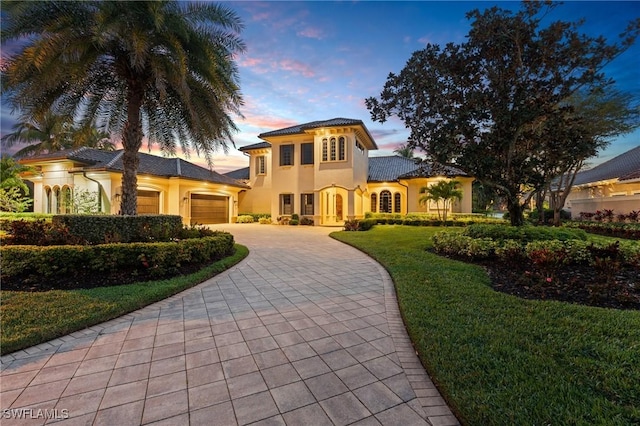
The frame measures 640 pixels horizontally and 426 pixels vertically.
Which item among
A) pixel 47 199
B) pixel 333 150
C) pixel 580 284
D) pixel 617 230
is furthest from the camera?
pixel 333 150

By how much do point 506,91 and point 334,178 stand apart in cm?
1301

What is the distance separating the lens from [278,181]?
23344 mm

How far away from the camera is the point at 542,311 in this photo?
419cm

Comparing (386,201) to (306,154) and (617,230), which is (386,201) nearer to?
(306,154)

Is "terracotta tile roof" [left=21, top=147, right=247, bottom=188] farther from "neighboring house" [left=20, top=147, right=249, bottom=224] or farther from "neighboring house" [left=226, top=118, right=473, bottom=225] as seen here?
"neighboring house" [left=226, top=118, right=473, bottom=225]

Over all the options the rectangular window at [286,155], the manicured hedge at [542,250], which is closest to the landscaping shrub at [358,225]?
the rectangular window at [286,155]

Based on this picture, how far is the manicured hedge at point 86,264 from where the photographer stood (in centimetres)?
570

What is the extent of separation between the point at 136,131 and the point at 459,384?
10270mm

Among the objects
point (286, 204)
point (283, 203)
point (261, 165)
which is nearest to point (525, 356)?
point (286, 204)

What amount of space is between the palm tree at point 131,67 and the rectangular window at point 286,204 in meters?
12.8

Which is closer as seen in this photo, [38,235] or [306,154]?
[38,235]

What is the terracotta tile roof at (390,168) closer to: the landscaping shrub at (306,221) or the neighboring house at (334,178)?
the neighboring house at (334,178)

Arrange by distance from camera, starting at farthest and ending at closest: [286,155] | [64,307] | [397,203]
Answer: [397,203] → [286,155] → [64,307]

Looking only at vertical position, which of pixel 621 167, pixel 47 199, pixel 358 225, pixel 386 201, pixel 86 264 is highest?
pixel 621 167
